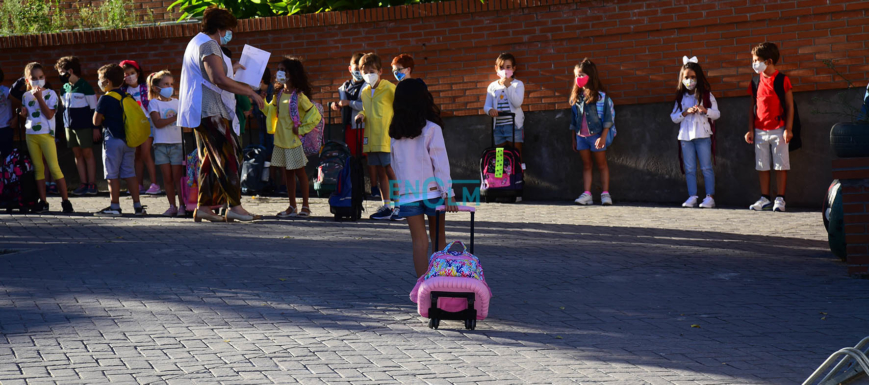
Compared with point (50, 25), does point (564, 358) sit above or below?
below

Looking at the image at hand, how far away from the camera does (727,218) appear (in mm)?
11188

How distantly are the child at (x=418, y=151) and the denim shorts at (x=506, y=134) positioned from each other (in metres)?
6.94

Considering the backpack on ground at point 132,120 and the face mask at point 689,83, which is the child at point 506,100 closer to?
the face mask at point 689,83

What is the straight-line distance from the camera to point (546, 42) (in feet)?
43.4

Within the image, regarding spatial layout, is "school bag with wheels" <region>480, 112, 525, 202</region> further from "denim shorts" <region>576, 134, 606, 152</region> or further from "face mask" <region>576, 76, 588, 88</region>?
"face mask" <region>576, 76, 588, 88</region>

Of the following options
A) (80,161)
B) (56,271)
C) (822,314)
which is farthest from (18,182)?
(822,314)

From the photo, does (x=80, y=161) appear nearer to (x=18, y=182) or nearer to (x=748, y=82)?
(x=18, y=182)

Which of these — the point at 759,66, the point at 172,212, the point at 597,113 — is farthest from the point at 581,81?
the point at 172,212

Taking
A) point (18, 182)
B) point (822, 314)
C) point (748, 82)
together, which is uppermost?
point (748, 82)

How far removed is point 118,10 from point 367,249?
10252 millimetres

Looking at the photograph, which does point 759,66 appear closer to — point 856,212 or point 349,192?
point 856,212

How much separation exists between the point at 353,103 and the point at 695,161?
15.0 ft

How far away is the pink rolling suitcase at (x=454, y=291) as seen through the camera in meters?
5.64

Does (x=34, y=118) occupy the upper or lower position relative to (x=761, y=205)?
upper
